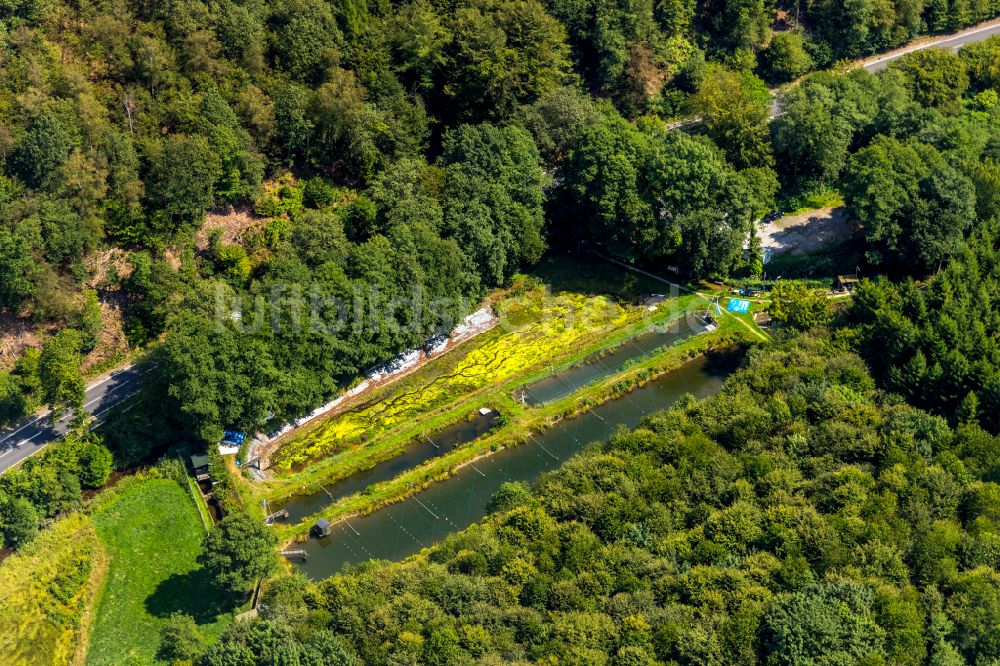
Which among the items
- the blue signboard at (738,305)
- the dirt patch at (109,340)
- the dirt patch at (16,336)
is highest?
the dirt patch at (16,336)

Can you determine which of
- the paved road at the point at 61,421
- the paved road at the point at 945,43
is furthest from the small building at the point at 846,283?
the paved road at the point at 61,421

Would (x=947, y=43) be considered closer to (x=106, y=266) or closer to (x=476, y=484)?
(x=476, y=484)

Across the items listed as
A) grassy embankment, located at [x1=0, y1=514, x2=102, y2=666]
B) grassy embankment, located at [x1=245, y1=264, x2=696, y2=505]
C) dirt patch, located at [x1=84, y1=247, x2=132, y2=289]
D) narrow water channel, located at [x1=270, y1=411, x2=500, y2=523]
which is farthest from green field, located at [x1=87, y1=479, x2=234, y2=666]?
dirt patch, located at [x1=84, y1=247, x2=132, y2=289]

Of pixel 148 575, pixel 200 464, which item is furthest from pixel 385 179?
pixel 148 575

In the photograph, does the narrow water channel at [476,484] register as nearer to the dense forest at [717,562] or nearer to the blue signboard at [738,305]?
the dense forest at [717,562]

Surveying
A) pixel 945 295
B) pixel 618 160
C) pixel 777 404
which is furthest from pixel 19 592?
pixel 945 295

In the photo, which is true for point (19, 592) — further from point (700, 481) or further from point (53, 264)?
point (700, 481)
